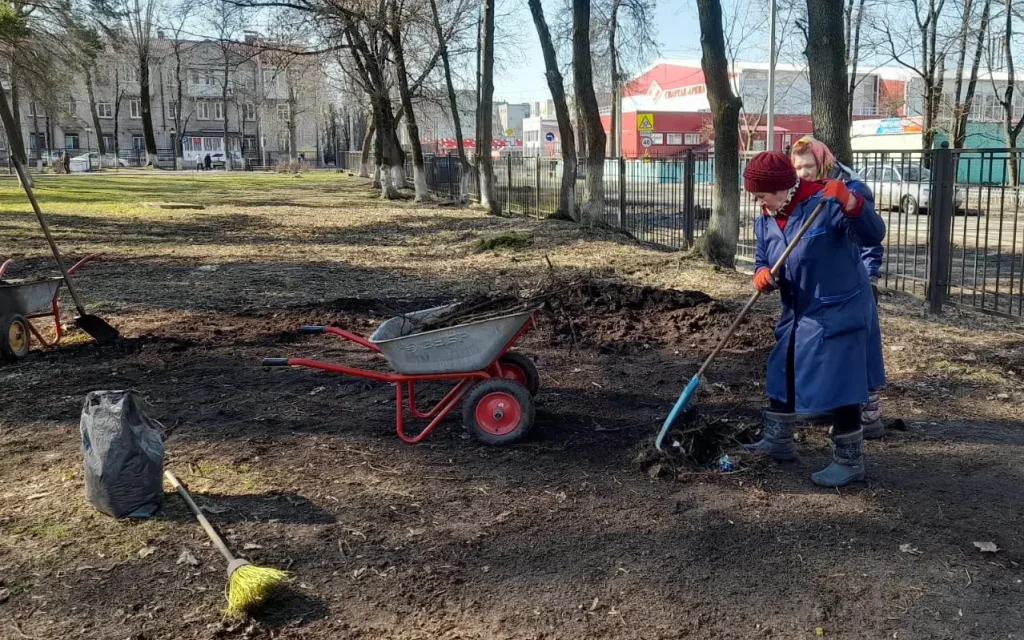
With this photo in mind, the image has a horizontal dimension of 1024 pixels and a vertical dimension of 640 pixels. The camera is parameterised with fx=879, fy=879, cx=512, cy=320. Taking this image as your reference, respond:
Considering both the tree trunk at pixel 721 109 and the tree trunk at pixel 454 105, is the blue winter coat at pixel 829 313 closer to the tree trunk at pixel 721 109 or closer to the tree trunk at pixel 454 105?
the tree trunk at pixel 721 109

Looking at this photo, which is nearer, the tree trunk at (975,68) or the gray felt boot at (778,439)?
the gray felt boot at (778,439)

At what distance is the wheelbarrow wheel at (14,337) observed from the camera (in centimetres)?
633

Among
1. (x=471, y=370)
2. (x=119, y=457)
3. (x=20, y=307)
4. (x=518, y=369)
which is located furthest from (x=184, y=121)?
(x=119, y=457)

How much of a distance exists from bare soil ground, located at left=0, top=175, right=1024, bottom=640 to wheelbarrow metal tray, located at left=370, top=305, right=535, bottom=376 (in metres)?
0.45

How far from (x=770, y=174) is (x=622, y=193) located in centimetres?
1155

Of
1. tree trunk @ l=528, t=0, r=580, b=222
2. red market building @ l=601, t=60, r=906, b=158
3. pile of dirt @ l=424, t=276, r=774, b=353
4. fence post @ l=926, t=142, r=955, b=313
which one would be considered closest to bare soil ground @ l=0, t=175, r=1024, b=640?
pile of dirt @ l=424, t=276, r=774, b=353

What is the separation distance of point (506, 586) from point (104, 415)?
1.86 metres

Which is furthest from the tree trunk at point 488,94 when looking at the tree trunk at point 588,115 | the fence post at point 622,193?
the fence post at point 622,193

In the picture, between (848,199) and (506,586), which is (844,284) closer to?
(848,199)

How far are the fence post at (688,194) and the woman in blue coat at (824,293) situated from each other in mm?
8645

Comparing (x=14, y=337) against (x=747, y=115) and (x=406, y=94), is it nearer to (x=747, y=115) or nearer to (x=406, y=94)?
(x=406, y=94)

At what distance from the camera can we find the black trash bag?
370cm

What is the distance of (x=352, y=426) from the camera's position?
4996 millimetres

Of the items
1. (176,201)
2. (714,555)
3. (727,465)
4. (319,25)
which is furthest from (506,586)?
(176,201)
